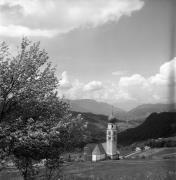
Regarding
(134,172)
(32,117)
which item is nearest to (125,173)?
(134,172)

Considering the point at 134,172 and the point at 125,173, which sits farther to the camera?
the point at 125,173

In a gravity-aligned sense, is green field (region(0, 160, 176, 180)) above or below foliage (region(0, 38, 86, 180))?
below

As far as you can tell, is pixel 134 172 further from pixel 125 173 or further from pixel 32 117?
pixel 32 117

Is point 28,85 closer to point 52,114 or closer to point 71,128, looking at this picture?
point 52,114

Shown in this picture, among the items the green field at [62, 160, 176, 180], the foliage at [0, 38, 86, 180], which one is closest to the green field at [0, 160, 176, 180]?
the green field at [62, 160, 176, 180]

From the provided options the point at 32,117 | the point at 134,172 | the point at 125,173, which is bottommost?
the point at 125,173

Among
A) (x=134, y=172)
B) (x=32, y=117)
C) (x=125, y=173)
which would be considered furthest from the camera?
(x=125, y=173)

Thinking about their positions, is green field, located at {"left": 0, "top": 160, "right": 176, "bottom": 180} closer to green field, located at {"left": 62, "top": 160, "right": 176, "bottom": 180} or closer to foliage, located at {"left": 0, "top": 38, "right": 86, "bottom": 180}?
green field, located at {"left": 62, "top": 160, "right": 176, "bottom": 180}

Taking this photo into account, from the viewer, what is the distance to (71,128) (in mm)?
23031

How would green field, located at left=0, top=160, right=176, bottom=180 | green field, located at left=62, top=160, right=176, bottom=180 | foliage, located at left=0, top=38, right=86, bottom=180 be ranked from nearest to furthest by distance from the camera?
foliage, located at left=0, top=38, right=86, bottom=180, green field, located at left=62, top=160, right=176, bottom=180, green field, located at left=0, top=160, right=176, bottom=180

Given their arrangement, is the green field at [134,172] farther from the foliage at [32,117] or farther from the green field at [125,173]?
Answer: the foliage at [32,117]

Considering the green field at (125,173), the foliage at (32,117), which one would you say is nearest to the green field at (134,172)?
the green field at (125,173)

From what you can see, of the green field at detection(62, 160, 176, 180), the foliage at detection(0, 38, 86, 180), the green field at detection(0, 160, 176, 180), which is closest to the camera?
the foliage at detection(0, 38, 86, 180)

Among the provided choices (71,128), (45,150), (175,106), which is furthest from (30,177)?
(175,106)
